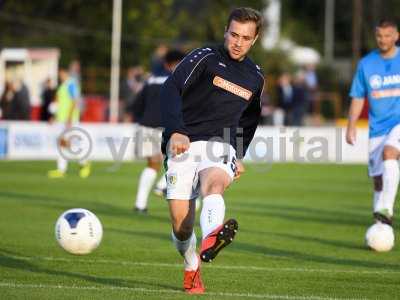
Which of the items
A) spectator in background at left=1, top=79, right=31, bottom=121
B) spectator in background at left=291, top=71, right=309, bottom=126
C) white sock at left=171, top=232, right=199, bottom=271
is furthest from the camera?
spectator in background at left=291, top=71, right=309, bottom=126

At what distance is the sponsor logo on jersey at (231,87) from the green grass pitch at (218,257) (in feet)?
5.37

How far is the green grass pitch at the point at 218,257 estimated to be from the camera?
902cm

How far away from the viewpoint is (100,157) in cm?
3009

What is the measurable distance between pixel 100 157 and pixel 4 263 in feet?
64.7

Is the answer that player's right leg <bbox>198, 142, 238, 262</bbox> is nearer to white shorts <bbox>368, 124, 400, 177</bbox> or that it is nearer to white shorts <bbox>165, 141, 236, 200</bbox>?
white shorts <bbox>165, 141, 236, 200</bbox>

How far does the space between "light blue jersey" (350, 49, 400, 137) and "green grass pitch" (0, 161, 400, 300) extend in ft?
4.88

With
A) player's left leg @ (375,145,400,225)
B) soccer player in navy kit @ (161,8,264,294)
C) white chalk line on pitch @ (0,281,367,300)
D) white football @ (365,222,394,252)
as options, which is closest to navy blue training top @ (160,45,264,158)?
soccer player in navy kit @ (161,8,264,294)

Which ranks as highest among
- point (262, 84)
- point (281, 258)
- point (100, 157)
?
point (262, 84)

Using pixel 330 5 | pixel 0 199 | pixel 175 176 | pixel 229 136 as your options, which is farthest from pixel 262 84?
pixel 330 5

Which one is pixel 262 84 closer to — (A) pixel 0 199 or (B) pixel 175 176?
(B) pixel 175 176

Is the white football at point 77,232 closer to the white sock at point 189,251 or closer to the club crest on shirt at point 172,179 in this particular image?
the white sock at point 189,251

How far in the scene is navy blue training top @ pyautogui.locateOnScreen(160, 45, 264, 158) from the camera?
8.46 m

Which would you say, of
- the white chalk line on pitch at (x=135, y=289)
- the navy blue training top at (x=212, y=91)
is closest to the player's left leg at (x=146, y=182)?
the white chalk line on pitch at (x=135, y=289)

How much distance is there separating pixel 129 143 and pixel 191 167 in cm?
2159
